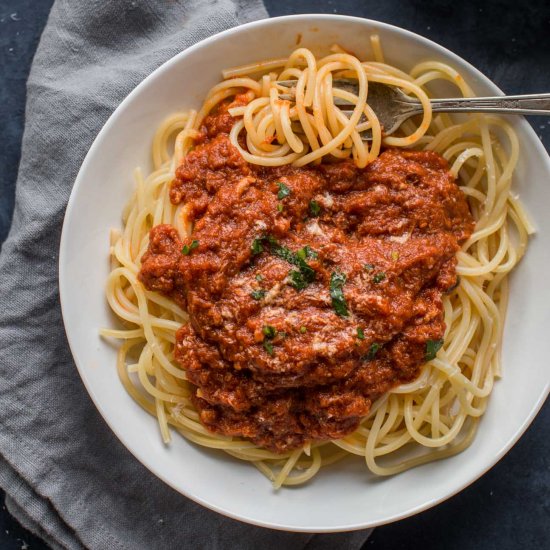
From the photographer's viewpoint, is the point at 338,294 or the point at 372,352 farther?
the point at 372,352

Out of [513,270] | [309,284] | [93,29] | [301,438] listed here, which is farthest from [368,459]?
[93,29]

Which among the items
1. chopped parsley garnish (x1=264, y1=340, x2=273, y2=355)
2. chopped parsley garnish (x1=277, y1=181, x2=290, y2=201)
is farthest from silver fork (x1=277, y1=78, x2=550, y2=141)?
chopped parsley garnish (x1=264, y1=340, x2=273, y2=355)

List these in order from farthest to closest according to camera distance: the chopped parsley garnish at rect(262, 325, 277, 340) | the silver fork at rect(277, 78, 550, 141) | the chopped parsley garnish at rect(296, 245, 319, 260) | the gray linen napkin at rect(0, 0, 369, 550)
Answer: the gray linen napkin at rect(0, 0, 369, 550) < the silver fork at rect(277, 78, 550, 141) < the chopped parsley garnish at rect(296, 245, 319, 260) < the chopped parsley garnish at rect(262, 325, 277, 340)

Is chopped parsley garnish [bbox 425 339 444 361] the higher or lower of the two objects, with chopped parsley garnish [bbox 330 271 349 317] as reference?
lower

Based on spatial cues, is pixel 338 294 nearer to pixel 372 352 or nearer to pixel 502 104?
pixel 372 352

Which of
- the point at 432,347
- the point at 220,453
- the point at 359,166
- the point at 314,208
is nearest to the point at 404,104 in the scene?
the point at 359,166

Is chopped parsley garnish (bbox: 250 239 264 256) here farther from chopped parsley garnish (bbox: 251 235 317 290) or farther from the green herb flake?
the green herb flake

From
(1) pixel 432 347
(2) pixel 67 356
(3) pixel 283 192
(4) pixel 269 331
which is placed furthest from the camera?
(2) pixel 67 356

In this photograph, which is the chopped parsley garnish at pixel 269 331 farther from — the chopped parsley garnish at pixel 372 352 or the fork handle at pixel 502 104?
the fork handle at pixel 502 104
